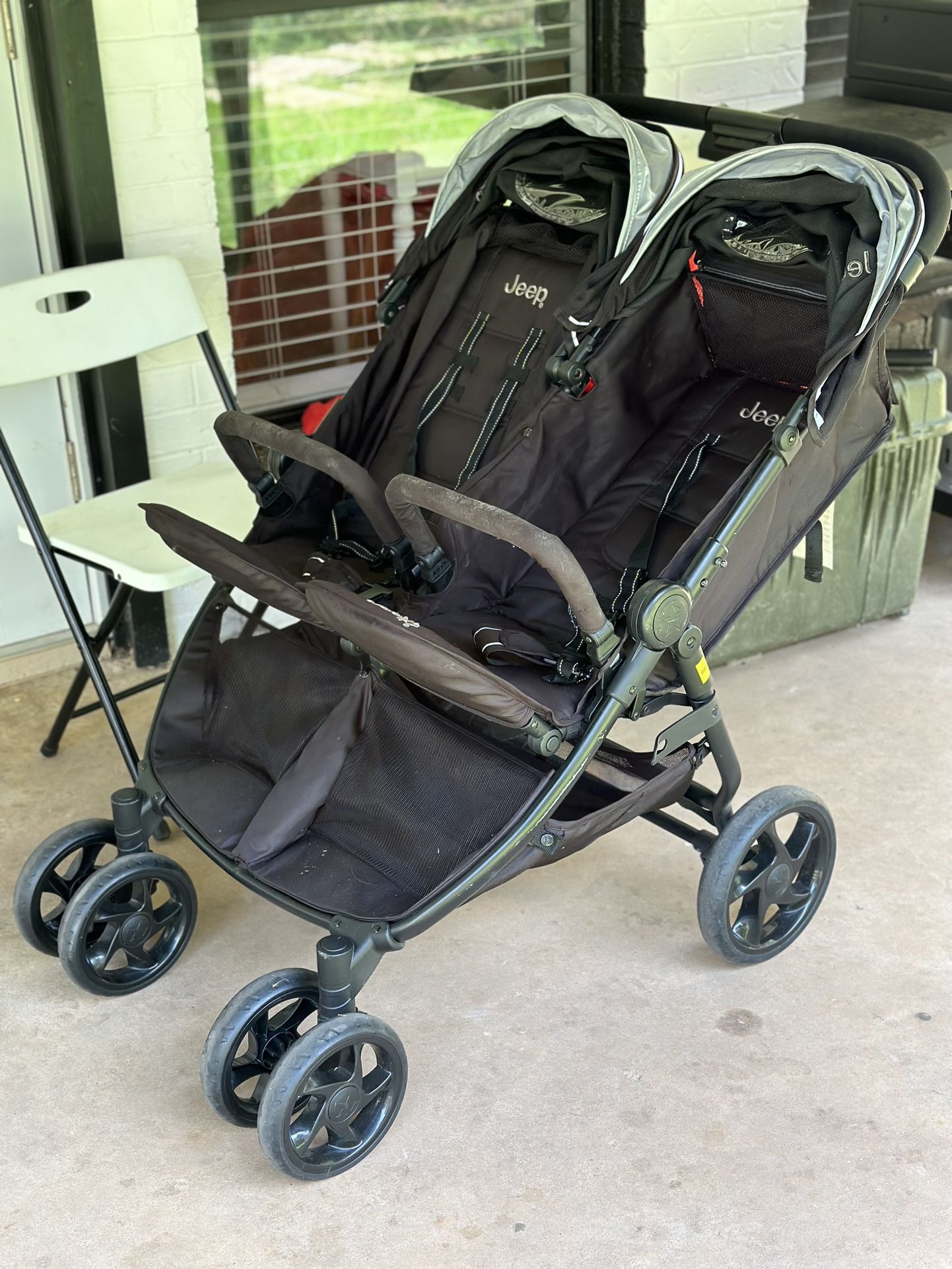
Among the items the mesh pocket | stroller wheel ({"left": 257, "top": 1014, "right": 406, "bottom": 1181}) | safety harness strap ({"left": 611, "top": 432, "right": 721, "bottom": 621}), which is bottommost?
stroller wheel ({"left": 257, "top": 1014, "right": 406, "bottom": 1181})

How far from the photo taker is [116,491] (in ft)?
10.3

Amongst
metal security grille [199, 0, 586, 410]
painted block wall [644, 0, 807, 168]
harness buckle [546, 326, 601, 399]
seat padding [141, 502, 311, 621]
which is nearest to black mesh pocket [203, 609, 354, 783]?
seat padding [141, 502, 311, 621]

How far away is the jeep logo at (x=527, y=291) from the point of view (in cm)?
274

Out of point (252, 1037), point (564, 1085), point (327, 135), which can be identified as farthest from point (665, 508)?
point (327, 135)

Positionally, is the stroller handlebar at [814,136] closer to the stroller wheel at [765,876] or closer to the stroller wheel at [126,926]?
the stroller wheel at [765,876]

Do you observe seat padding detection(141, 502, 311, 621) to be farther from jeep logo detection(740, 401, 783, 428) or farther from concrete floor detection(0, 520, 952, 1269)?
jeep logo detection(740, 401, 783, 428)

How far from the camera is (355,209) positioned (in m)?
3.66

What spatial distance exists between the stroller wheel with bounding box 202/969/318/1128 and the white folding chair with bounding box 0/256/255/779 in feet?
2.07

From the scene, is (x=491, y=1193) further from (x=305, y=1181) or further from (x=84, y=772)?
(x=84, y=772)

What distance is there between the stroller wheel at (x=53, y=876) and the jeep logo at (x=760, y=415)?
128cm

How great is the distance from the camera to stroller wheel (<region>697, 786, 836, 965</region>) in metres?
2.48

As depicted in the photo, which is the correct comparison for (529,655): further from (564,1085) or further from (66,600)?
(66,600)

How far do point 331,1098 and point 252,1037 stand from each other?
0.53 feet

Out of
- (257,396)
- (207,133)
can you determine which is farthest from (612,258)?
(257,396)
